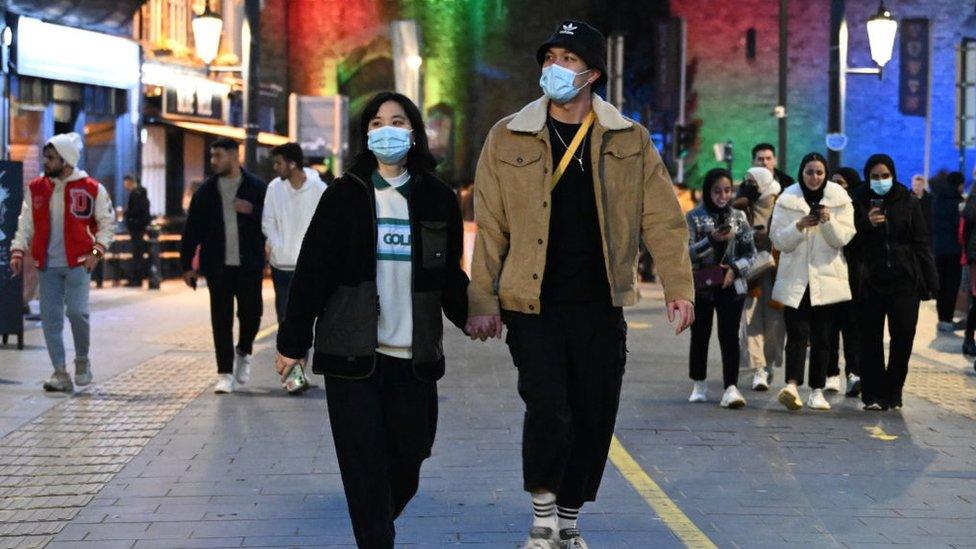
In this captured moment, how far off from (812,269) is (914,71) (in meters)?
34.8

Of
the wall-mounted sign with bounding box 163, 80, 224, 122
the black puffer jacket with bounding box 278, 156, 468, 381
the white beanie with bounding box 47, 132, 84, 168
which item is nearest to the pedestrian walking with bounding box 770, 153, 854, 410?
the white beanie with bounding box 47, 132, 84, 168

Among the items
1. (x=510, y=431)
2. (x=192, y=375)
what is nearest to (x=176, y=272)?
(x=192, y=375)

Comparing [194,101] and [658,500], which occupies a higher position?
[194,101]

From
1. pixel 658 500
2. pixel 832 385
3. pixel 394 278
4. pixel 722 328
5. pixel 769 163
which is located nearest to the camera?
pixel 394 278

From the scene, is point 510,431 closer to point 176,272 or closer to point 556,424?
point 556,424

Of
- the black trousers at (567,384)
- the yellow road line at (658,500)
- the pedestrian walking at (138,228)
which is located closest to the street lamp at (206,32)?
the pedestrian walking at (138,228)

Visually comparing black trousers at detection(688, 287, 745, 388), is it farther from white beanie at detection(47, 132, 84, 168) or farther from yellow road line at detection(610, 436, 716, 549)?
white beanie at detection(47, 132, 84, 168)

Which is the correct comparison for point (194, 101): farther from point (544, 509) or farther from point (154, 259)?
point (544, 509)

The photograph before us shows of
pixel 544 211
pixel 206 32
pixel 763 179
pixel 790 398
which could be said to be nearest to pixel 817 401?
pixel 790 398

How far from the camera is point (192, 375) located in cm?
1359

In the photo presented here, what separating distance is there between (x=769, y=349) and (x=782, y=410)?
4.65 feet

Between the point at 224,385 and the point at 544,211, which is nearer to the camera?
the point at 544,211

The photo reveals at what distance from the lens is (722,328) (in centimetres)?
1184

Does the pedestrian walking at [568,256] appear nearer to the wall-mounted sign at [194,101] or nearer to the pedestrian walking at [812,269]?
the pedestrian walking at [812,269]
